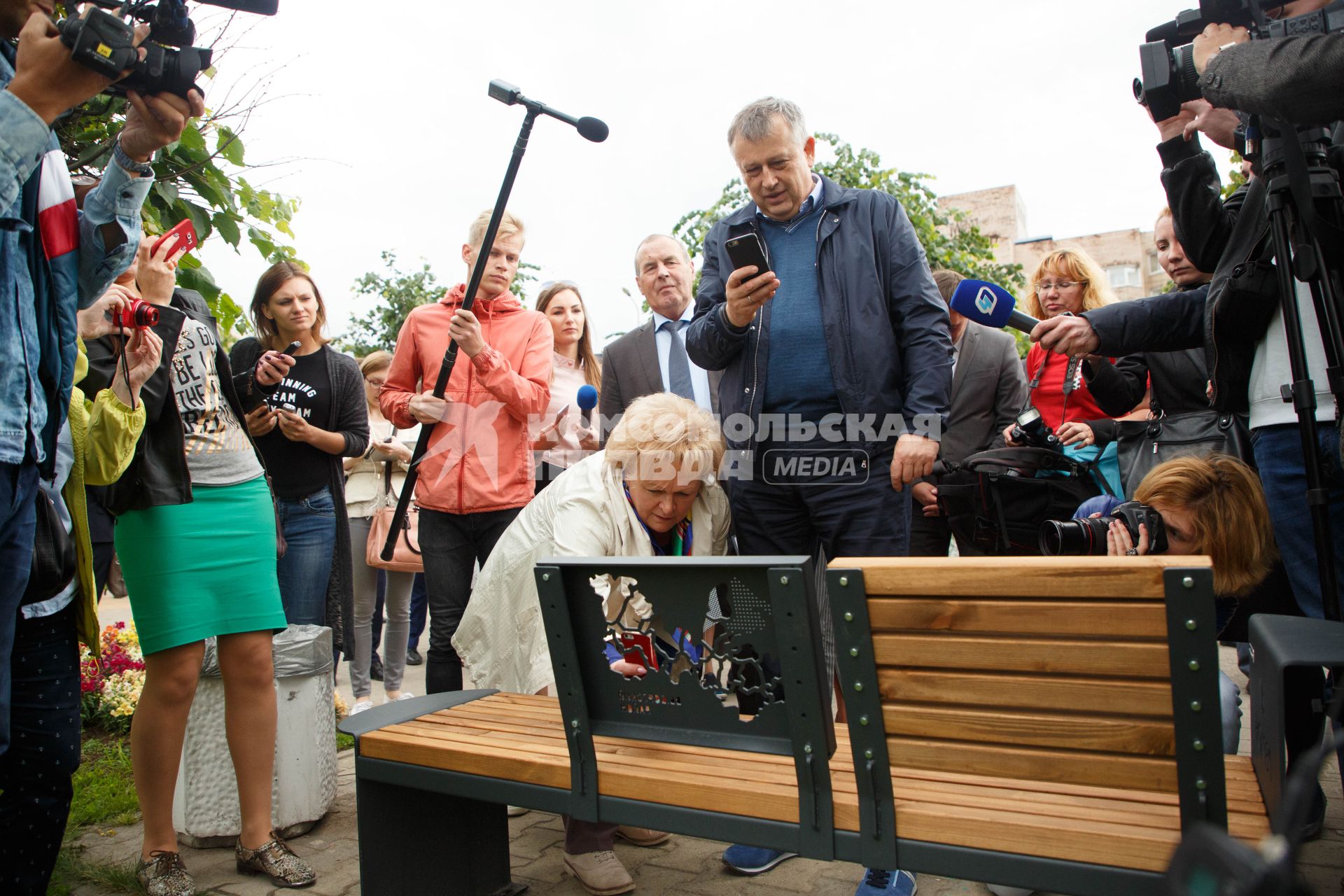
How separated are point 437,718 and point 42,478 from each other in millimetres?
1058

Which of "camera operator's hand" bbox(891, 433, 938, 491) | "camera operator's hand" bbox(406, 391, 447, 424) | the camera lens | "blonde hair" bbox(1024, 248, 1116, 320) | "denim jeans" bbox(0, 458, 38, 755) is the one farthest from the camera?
"blonde hair" bbox(1024, 248, 1116, 320)

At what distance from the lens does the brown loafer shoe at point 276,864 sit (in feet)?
9.34

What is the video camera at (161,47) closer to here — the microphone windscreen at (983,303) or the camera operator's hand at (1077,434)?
the microphone windscreen at (983,303)

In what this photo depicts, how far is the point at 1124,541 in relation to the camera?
2.55 meters

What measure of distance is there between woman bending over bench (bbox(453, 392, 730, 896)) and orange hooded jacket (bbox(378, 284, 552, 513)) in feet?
2.51

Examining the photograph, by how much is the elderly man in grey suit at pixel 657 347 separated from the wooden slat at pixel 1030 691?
2812 millimetres

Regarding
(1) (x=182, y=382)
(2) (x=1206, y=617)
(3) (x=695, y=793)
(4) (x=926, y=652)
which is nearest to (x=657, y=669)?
(3) (x=695, y=793)

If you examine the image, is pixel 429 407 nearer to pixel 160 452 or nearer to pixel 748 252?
pixel 160 452

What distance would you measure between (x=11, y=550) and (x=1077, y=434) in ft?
11.2

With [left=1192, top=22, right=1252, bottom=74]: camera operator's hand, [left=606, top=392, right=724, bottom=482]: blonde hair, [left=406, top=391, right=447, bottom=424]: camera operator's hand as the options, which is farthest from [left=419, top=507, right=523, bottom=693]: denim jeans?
[left=1192, top=22, right=1252, bottom=74]: camera operator's hand

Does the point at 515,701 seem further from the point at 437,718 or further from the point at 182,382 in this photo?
the point at 182,382

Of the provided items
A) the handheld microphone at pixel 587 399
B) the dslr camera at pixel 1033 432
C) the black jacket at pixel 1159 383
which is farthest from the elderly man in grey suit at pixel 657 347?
the black jacket at pixel 1159 383

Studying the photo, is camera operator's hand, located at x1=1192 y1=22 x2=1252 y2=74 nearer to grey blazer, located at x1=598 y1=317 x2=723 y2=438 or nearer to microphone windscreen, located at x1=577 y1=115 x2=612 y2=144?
microphone windscreen, located at x1=577 y1=115 x2=612 y2=144

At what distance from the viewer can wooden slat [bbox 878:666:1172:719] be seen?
1462 millimetres
